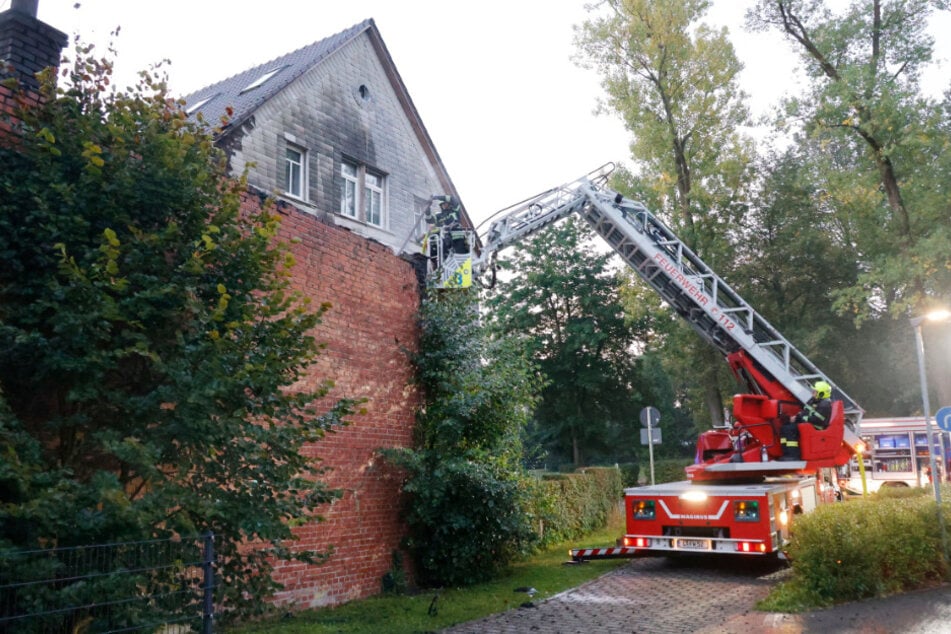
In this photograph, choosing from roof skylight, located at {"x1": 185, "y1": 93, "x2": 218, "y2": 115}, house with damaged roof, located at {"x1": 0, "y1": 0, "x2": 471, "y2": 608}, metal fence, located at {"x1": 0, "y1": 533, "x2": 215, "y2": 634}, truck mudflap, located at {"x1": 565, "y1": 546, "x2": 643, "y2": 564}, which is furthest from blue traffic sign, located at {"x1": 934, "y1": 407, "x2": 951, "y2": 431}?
roof skylight, located at {"x1": 185, "y1": 93, "x2": 218, "y2": 115}

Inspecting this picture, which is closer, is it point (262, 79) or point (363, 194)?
point (363, 194)

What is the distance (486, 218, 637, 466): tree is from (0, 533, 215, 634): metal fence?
114 feet

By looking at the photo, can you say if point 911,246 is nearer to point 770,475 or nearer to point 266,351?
point 770,475

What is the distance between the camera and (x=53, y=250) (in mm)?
6031

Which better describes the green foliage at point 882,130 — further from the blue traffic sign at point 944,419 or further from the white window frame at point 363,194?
the white window frame at point 363,194

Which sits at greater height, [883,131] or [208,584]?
[883,131]

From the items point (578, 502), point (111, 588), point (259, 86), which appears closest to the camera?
point (111, 588)

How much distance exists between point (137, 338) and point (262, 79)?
17.3 metres

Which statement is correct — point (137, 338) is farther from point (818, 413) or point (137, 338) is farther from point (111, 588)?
point (818, 413)

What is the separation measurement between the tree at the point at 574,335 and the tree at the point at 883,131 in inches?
769

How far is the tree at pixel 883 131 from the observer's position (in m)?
19.6

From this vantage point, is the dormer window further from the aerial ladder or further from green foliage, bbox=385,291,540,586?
green foliage, bbox=385,291,540,586

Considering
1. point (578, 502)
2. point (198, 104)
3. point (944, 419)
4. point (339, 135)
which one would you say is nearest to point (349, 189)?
point (339, 135)

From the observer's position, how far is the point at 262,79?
21.4m
